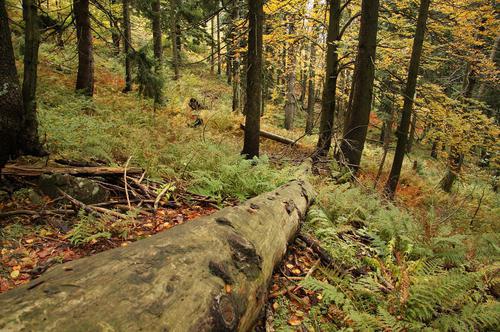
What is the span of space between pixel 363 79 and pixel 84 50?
8.90 metres

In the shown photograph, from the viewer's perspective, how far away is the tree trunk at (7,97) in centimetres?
407

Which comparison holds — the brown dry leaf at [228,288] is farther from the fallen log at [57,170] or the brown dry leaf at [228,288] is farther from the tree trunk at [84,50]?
the tree trunk at [84,50]

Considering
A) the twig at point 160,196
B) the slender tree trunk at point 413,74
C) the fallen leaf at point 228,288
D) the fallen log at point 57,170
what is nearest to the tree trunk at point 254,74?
the twig at point 160,196

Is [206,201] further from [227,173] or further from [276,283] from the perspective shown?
[276,283]

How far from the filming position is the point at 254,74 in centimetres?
750

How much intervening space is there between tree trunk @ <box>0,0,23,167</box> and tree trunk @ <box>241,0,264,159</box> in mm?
4635

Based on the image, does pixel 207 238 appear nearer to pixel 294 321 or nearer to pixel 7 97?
pixel 294 321

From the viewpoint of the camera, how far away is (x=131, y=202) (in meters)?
4.48

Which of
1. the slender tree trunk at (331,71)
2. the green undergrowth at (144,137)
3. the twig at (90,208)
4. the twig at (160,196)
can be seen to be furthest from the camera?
the slender tree trunk at (331,71)

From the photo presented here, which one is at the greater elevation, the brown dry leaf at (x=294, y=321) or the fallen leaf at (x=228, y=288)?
the fallen leaf at (x=228, y=288)

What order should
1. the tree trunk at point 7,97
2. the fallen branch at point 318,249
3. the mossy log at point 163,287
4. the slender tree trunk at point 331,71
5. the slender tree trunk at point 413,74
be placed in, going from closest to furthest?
the mossy log at point 163,287, the fallen branch at point 318,249, the tree trunk at point 7,97, the slender tree trunk at point 413,74, the slender tree trunk at point 331,71

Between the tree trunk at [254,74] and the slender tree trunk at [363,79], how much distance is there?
2.28 meters

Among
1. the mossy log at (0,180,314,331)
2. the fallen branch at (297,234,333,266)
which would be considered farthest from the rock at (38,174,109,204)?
the fallen branch at (297,234,333,266)

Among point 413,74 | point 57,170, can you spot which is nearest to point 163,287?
point 57,170
